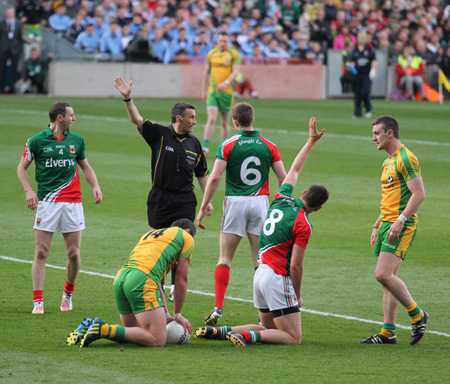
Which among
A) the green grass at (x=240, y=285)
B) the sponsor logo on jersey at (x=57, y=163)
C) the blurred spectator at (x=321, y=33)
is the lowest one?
the green grass at (x=240, y=285)

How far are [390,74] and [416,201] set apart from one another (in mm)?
29269

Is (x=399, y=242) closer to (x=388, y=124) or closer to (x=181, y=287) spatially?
(x=388, y=124)

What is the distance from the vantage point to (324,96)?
34688 millimetres

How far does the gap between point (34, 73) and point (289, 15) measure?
453 inches

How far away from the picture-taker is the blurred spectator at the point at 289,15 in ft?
122

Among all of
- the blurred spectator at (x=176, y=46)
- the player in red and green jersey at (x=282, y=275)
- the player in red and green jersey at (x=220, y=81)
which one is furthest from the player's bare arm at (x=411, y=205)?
the blurred spectator at (x=176, y=46)

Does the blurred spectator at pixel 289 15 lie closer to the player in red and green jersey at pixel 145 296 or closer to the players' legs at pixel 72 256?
the players' legs at pixel 72 256

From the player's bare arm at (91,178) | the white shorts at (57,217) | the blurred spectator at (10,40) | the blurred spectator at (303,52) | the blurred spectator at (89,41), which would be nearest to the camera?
the white shorts at (57,217)

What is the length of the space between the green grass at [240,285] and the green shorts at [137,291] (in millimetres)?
358

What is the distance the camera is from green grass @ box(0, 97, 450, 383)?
6523 mm

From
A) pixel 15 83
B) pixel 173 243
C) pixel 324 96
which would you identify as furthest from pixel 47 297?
pixel 324 96

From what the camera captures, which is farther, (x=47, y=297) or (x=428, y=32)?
(x=428, y=32)

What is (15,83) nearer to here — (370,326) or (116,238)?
(116,238)

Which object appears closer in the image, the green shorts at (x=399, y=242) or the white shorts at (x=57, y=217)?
the green shorts at (x=399, y=242)
